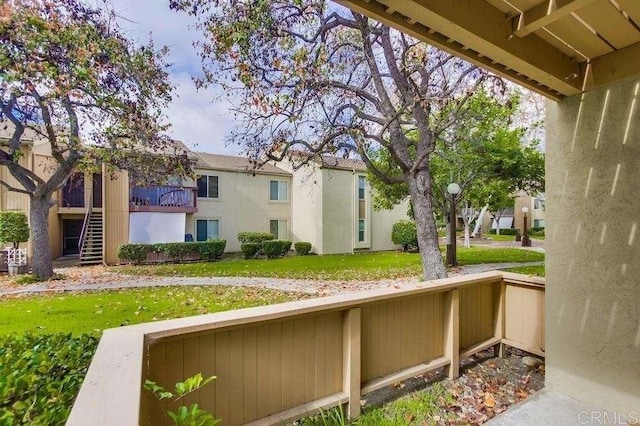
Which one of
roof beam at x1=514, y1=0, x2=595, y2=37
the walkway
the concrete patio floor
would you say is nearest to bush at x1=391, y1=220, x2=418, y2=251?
the walkway

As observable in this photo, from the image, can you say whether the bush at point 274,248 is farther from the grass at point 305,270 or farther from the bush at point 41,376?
the bush at point 41,376

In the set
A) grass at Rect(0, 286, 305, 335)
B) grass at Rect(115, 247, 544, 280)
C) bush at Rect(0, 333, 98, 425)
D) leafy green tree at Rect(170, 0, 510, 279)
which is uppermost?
leafy green tree at Rect(170, 0, 510, 279)

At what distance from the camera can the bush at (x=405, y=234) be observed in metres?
21.9

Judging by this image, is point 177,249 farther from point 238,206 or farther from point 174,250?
point 238,206

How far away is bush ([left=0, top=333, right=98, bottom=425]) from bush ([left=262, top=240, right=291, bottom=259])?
16.2 metres

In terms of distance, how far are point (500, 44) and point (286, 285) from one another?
9.35 metres

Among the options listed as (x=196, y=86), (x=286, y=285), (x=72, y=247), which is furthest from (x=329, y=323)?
(x=72, y=247)

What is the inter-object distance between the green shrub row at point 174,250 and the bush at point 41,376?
15264 mm

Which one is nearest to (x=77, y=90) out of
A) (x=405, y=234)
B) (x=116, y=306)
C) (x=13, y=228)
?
(x=116, y=306)

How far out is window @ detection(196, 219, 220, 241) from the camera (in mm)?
19688

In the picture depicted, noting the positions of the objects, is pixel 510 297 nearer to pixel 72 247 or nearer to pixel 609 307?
pixel 609 307

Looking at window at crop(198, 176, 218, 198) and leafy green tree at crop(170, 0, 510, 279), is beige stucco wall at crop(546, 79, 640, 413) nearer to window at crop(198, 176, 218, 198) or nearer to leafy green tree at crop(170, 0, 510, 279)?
leafy green tree at crop(170, 0, 510, 279)

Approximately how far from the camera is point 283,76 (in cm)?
698

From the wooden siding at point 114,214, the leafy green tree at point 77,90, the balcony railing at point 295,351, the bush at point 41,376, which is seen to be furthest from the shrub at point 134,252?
the balcony railing at point 295,351
